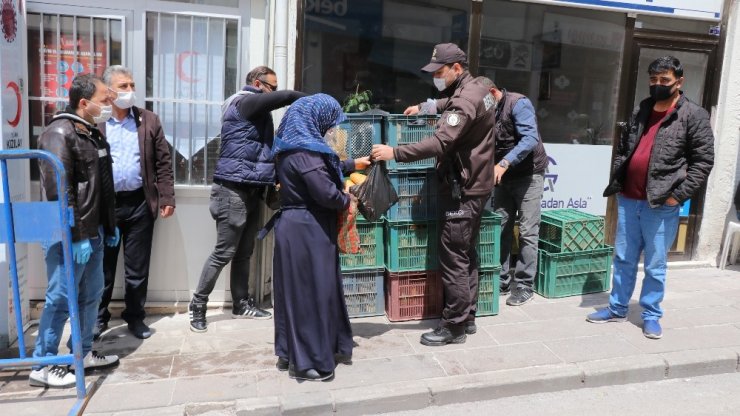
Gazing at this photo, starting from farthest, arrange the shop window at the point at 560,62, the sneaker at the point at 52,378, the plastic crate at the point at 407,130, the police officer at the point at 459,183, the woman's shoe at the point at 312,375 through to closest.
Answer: the shop window at the point at 560,62
the plastic crate at the point at 407,130
the police officer at the point at 459,183
the woman's shoe at the point at 312,375
the sneaker at the point at 52,378

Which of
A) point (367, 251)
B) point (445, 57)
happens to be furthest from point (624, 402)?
point (445, 57)

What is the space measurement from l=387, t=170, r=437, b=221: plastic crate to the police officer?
0.24 m

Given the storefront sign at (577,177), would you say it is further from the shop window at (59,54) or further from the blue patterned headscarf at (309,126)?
the shop window at (59,54)

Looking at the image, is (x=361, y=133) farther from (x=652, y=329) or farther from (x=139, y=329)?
(x=652, y=329)

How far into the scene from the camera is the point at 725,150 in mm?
6961

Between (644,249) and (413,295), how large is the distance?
6.38 ft

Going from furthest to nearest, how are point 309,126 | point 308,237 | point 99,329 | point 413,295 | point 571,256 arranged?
point 571,256, point 413,295, point 99,329, point 308,237, point 309,126

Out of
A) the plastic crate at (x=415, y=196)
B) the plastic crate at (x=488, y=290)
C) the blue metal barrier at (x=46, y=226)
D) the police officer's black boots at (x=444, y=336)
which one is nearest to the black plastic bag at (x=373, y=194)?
the plastic crate at (x=415, y=196)

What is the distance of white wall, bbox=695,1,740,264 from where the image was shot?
6859mm

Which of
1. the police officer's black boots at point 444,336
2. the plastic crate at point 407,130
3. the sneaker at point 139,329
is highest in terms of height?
the plastic crate at point 407,130

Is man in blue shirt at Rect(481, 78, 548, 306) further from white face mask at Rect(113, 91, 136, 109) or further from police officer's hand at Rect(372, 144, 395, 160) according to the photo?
white face mask at Rect(113, 91, 136, 109)

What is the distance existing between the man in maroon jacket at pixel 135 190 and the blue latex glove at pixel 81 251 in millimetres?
950

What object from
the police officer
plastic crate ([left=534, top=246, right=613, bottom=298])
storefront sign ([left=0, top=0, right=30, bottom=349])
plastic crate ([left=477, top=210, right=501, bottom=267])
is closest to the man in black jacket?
plastic crate ([left=534, top=246, right=613, bottom=298])

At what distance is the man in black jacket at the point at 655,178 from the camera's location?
15.4 feet
